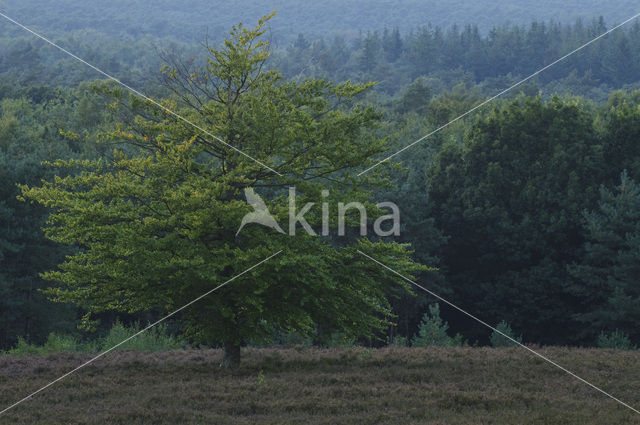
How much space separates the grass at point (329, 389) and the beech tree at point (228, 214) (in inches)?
→ 47.1

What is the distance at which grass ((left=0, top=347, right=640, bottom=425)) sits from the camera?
1012 cm

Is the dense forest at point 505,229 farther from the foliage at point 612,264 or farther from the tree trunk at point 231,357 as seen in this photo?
the tree trunk at point 231,357

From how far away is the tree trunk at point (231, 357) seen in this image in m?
14.7

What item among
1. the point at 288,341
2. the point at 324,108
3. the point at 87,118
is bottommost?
the point at 288,341

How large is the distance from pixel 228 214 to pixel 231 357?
392 cm

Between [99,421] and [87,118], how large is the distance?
53223 mm

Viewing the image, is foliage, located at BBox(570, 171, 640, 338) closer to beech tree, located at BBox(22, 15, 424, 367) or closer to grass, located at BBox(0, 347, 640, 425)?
grass, located at BBox(0, 347, 640, 425)

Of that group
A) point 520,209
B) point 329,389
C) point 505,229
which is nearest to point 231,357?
point 329,389

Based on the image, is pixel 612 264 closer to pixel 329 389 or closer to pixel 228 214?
pixel 329 389

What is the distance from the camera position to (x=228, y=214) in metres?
12.4

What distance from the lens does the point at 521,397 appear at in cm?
1141

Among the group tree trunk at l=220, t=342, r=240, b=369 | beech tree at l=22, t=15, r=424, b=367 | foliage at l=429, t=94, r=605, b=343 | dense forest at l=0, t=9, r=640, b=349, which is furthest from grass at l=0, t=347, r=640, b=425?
foliage at l=429, t=94, r=605, b=343

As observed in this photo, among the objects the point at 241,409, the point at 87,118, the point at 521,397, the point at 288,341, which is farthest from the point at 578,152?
the point at 87,118

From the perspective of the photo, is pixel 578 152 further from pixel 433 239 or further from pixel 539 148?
pixel 433 239
